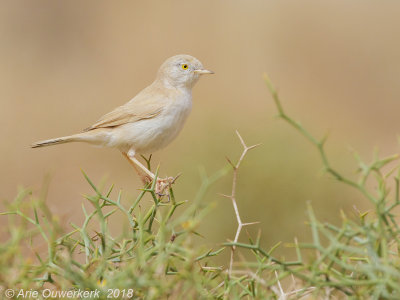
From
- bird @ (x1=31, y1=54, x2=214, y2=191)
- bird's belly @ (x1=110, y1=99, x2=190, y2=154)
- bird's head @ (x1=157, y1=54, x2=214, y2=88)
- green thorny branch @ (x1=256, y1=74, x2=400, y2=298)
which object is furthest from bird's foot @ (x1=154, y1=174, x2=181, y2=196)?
bird's head @ (x1=157, y1=54, x2=214, y2=88)

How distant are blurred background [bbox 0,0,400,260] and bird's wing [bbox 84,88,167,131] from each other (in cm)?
530

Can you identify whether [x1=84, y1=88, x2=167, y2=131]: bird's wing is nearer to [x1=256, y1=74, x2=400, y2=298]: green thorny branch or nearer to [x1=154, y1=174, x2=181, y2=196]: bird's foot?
[x1=154, y1=174, x2=181, y2=196]: bird's foot

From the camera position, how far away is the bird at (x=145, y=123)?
444 centimetres

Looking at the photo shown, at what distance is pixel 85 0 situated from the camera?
18547 mm

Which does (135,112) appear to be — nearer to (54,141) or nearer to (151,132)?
(151,132)

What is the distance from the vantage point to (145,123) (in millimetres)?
4543

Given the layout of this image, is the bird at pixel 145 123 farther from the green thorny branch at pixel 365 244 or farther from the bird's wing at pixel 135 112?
the green thorny branch at pixel 365 244

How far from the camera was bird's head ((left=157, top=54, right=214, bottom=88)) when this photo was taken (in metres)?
4.98

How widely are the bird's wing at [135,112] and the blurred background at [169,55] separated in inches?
209

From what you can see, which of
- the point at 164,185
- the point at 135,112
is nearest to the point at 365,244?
the point at 164,185

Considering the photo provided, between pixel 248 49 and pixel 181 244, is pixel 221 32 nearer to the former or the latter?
pixel 248 49

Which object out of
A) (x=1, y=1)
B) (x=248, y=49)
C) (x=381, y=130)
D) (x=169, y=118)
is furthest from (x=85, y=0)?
(x=169, y=118)

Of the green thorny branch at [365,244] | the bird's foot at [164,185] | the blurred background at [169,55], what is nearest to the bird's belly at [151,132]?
the bird's foot at [164,185]

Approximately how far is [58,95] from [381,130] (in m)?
8.40
